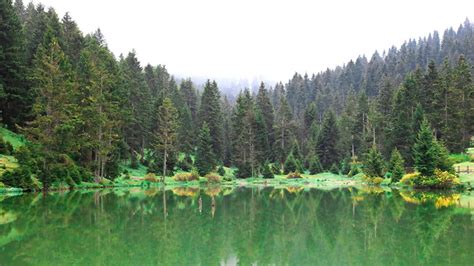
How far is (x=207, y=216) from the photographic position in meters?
21.4

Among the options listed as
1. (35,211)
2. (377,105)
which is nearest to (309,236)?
(35,211)

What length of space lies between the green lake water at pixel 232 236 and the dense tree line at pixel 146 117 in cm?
1747

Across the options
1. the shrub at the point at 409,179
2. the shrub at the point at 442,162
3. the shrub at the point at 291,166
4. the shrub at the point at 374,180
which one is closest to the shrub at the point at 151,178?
the shrub at the point at 291,166

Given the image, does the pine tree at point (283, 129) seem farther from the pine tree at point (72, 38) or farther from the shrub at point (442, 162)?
the shrub at point (442, 162)

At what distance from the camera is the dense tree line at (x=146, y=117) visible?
1590 inches

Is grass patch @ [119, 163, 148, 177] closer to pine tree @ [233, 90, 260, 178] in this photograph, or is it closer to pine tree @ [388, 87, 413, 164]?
pine tree @ [233, 90, 260, 178]

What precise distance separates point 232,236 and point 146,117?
60886 mm

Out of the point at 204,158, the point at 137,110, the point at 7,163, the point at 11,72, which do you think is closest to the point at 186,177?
the point at 204,158

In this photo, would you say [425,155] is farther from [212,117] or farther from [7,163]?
[212,117]

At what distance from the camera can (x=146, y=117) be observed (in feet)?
244

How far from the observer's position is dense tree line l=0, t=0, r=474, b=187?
40375 mm

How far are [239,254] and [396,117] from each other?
6199 centimetres

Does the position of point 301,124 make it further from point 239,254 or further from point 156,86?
point 239,254

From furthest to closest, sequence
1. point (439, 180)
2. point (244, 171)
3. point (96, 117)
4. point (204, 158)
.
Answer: point (244, 171)
point (204, 158)
point (96, 117)
point (439, 180)
